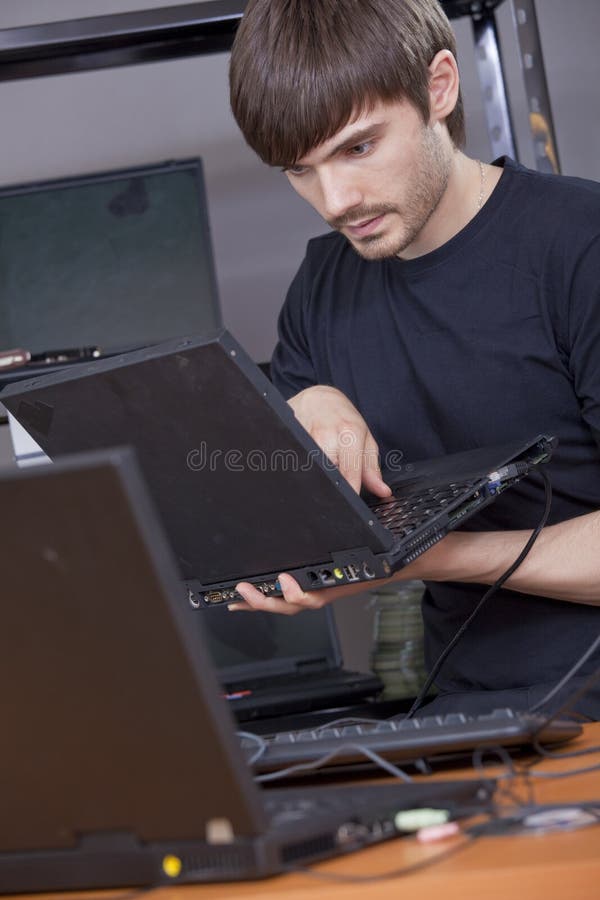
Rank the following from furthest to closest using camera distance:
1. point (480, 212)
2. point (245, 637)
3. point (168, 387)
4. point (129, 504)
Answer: point (245, 637), point (480, 212), point (168, 387), point (129, 504)

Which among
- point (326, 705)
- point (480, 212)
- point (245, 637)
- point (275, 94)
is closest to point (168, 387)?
point (275, 94)

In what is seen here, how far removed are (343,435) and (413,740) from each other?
19.1 inches

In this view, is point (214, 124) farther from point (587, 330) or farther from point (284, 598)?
point (284, 598)

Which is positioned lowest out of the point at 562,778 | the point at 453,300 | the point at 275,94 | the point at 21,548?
the point at 562,778

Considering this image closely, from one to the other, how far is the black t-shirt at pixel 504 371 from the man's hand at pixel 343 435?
0.55 feet

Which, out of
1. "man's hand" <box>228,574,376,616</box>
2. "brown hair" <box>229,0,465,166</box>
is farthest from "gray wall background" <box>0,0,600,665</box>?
"man's hand" <box>228,574,376,616</box>

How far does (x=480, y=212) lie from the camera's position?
140 cm

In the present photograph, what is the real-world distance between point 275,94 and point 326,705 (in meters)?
1.04

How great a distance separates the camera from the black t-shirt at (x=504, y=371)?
4.29 feet

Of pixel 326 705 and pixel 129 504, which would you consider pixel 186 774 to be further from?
pixel 326 705

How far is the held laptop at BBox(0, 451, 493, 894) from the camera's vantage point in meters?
0.50

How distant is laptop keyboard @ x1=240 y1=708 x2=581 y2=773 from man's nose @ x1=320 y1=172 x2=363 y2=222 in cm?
66

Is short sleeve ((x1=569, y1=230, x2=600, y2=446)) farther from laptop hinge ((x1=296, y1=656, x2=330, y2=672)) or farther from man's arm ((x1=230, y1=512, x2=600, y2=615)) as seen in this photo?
laptop hinge ((x1=296, y1=656, x2=330, y2=672))

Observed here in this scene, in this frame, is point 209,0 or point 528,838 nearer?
point 528,838
